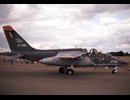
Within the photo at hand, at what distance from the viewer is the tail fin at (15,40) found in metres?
13.4

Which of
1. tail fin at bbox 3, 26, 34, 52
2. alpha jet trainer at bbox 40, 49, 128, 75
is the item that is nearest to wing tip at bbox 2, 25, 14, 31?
tail fin at bbox 3, 26, 34, 52

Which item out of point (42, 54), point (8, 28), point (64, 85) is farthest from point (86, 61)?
point (8, 28)

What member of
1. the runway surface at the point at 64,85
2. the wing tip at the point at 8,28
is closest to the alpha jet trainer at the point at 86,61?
the runway surface at the point at 64,85

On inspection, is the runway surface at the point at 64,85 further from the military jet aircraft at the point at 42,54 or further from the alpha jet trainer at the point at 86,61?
the military jet aircraft at the point at 42,54

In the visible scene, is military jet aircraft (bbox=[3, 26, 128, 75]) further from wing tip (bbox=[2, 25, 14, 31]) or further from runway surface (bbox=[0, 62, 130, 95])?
runway surface (bbox=[0, 62, 130, 95])

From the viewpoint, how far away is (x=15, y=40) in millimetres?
13500

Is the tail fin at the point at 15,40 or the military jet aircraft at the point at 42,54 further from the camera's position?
the tail fin at the point at 15,40

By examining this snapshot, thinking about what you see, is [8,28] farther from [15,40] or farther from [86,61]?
[86,61]

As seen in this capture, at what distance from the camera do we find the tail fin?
1336 centimetres
